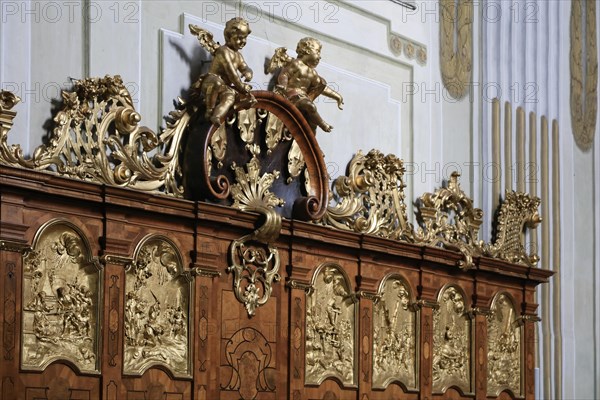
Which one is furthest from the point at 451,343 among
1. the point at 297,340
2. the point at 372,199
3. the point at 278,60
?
the point at 278,60

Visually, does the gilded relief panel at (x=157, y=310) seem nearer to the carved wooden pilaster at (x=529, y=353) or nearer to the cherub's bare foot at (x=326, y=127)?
the cherub's bare foot at (x=326, y=127)

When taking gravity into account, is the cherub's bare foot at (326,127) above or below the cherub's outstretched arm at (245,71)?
below

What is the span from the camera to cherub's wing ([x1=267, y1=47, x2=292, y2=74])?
10.6m

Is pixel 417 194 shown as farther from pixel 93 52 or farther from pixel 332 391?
pixel 93 52

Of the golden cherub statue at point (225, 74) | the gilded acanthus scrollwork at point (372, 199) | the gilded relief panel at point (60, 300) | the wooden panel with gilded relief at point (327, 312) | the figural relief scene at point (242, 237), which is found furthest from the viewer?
the gilded acanthus scrollwork at point (372, 199)

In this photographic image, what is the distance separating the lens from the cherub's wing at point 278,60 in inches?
419

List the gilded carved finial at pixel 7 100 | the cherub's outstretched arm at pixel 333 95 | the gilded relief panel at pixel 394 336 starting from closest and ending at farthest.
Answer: the gilded carved finial at pixel 7 100 → the cherub's outstretched arm at pixel 333 95 → the gilded relief panel at pixel 394 336

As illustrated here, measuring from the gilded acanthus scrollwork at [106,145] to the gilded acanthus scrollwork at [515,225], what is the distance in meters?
4.65

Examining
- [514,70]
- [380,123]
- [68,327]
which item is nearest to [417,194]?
[380,123]

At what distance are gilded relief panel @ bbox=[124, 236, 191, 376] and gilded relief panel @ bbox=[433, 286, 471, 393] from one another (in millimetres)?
3374

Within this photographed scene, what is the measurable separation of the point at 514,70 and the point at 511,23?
523mm

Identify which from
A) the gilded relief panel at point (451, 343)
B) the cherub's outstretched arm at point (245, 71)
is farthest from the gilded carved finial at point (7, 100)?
the gilded relief panel at point (451, 343)

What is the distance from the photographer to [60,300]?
8.48 meters

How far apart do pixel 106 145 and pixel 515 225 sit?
224 inches
